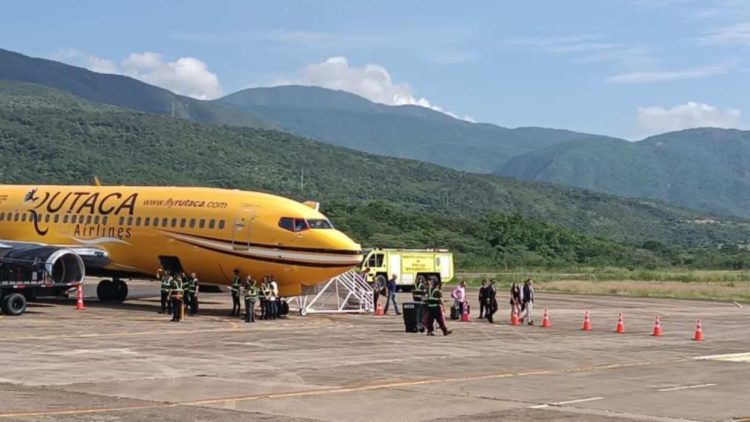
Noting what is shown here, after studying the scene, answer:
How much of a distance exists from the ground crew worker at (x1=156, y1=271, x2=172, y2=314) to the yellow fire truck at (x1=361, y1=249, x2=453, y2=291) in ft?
70.3

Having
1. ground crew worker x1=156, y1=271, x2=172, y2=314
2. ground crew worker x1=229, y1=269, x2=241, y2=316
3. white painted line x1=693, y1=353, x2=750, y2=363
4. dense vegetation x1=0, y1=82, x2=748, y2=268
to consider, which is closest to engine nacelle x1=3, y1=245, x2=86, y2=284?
ground crew worker x1=156, y1=271, x2=172, y2=314

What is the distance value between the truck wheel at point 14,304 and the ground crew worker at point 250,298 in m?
6.88

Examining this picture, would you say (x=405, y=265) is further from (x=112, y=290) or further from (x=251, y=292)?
(x=251, y=292)

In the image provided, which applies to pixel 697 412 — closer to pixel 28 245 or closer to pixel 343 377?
pixel 343 377

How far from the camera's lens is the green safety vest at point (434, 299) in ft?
113

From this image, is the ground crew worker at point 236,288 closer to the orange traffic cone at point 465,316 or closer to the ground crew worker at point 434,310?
the ground crew worker at point 434,310

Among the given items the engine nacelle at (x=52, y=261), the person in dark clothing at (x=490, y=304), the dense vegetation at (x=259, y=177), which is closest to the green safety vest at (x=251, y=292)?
the engine nacelle at (x=52, y=261)

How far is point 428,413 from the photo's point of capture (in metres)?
19.1

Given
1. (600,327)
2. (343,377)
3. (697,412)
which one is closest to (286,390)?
(343,377)

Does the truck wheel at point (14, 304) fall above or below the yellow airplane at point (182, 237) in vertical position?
below

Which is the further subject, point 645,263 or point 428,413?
point 645,263

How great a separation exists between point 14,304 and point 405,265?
29873 millimetres

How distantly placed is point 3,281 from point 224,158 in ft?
464

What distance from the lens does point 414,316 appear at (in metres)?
35.3
